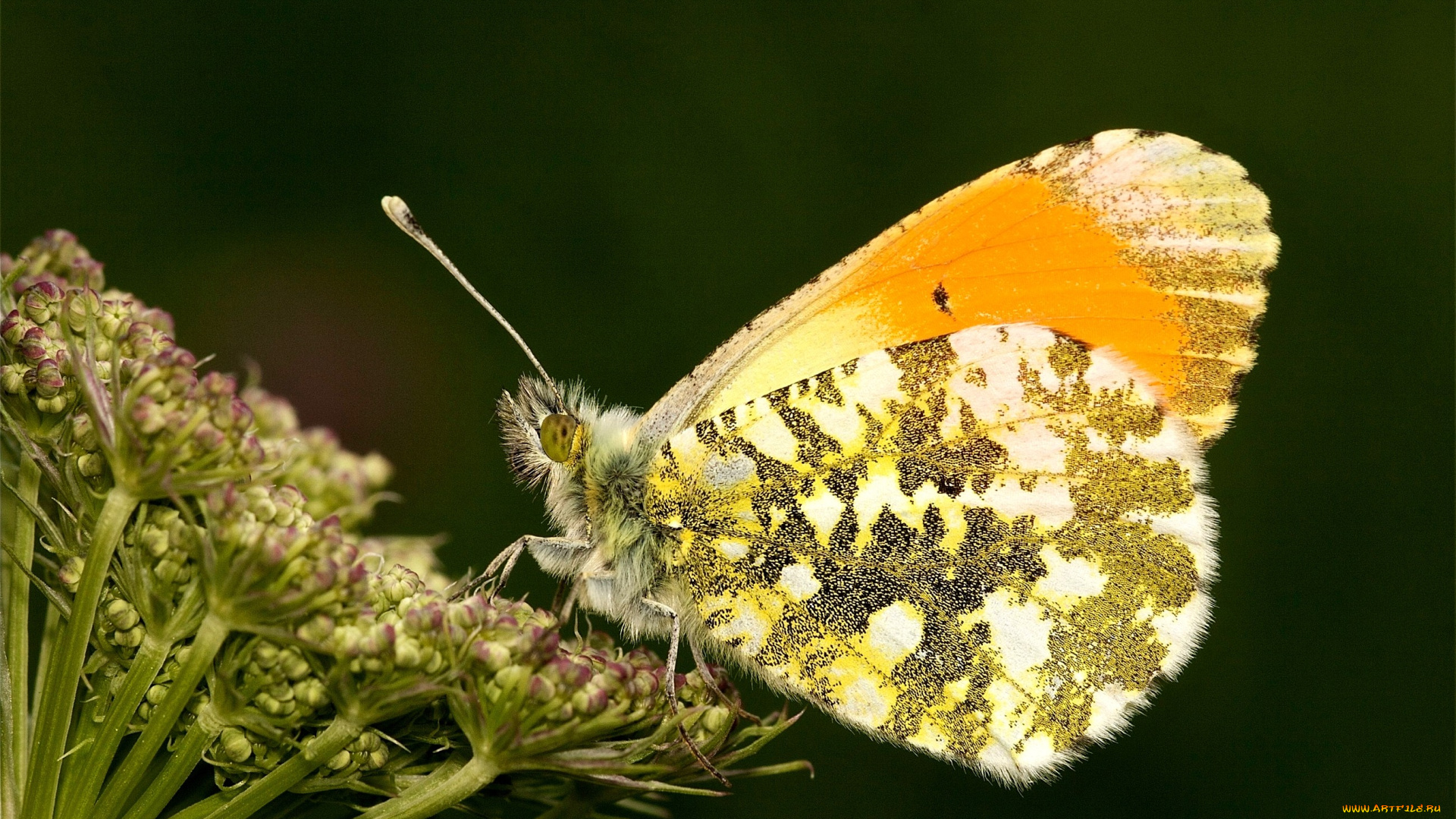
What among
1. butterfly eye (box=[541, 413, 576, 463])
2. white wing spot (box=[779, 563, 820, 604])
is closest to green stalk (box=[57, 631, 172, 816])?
butterfly eye (box=[541, 413, 576, 463])

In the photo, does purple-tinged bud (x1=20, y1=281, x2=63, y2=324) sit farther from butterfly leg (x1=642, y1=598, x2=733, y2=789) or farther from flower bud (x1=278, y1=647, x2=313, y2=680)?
butterfly leg (x1=642, y1=598, x2=733, y2=789)

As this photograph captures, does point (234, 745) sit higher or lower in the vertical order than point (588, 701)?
lower

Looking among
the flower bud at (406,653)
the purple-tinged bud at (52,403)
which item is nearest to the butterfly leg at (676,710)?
the flower bud at (406,653)

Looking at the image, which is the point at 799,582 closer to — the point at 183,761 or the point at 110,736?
the point at 183,761

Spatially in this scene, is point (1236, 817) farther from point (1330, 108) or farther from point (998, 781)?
point (1330, 108)

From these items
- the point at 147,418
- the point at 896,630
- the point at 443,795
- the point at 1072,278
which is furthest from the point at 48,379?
the point at 1072,278

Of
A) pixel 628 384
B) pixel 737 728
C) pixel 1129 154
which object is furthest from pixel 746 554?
pixel 628 384
